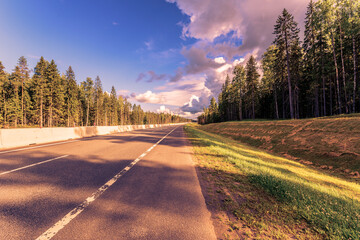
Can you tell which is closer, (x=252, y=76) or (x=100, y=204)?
(x=100, y=204)

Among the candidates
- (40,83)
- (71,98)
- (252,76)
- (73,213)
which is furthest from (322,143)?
(71,98)

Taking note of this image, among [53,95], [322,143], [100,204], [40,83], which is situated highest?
[40,83]

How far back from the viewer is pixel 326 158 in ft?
30.6

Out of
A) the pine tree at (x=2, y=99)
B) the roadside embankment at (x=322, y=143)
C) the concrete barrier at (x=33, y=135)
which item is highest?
the pine tree at (x=2, y=99)

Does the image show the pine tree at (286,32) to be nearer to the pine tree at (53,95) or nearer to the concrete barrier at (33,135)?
the concrete barrier at (33,135)

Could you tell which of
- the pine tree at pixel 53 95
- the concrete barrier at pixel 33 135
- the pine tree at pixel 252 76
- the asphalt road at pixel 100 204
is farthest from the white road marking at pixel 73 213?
the pine tree at pixel 53 95

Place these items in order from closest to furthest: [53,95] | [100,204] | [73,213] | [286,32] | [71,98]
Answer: [73,213] → [100,204] → [286,32] → [53,95] → [71,98]

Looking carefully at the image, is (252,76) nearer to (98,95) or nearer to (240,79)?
(240,79)

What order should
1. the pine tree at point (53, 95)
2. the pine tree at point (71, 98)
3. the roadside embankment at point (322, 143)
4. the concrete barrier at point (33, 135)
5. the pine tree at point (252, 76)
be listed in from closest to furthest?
the roadside embankment at point (322, 143) → the concrete barrier at point (33, 135) → the pine tree at point (53, 95) → the pine tree at point (252, 76) → the pine tree at point (71, 98)

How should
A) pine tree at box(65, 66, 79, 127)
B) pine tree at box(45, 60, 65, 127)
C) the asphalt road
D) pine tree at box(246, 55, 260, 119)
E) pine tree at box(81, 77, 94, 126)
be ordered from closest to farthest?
the asphalt road
pine tree at box(45, 60, 65, 127)
pine tree at box(246, 55, 260, 119)
pine tree at box(65, 66, 79, 127)
pine tree at box(81, 77, 94, 126)

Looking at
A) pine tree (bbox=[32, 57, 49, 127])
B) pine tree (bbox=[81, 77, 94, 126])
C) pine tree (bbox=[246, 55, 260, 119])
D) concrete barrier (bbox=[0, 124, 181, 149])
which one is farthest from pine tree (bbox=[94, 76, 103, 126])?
pine tree (bbox=[246, 55, 260, 119])

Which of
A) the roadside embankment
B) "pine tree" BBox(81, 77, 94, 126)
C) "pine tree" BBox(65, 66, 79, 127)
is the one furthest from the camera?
"pine tree" BBox(81, 77, 94, 126)

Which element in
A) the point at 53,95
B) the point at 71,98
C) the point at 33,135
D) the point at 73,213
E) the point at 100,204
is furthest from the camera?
the point at 71,98

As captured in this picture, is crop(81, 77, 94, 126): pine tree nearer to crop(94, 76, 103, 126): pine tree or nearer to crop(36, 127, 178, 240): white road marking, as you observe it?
crop(94, 76, 103, 126): pine tree
